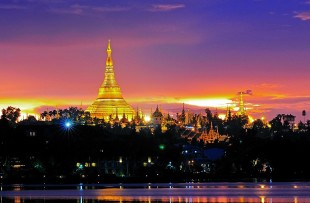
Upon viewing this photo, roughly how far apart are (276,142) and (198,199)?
70.7 metres

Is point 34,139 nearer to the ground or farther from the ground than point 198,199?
farther from the ground

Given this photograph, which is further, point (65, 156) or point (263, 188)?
point (65, 156)

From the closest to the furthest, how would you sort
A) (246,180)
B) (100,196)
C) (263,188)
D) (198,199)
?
(198,199)
(100,196)
(263,188)
(246,180)

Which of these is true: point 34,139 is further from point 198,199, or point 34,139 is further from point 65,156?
point 198,199

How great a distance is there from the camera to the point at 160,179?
191750 millimetres

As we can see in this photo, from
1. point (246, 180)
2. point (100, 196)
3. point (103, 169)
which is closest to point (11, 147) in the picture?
point (103, 169)

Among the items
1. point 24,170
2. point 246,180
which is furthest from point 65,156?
point 246,180

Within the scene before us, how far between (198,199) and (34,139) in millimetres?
68719

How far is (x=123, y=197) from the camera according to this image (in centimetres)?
13388

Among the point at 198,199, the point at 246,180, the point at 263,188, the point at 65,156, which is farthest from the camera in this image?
the point at 246,180

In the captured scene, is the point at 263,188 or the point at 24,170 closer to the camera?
the point at 263,188

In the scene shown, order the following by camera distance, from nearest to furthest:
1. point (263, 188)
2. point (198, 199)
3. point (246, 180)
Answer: point (198, 199) < point (263, 188) < point (246, 180)

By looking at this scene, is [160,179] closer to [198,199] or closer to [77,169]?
[77,169]

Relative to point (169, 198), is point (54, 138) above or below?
above
